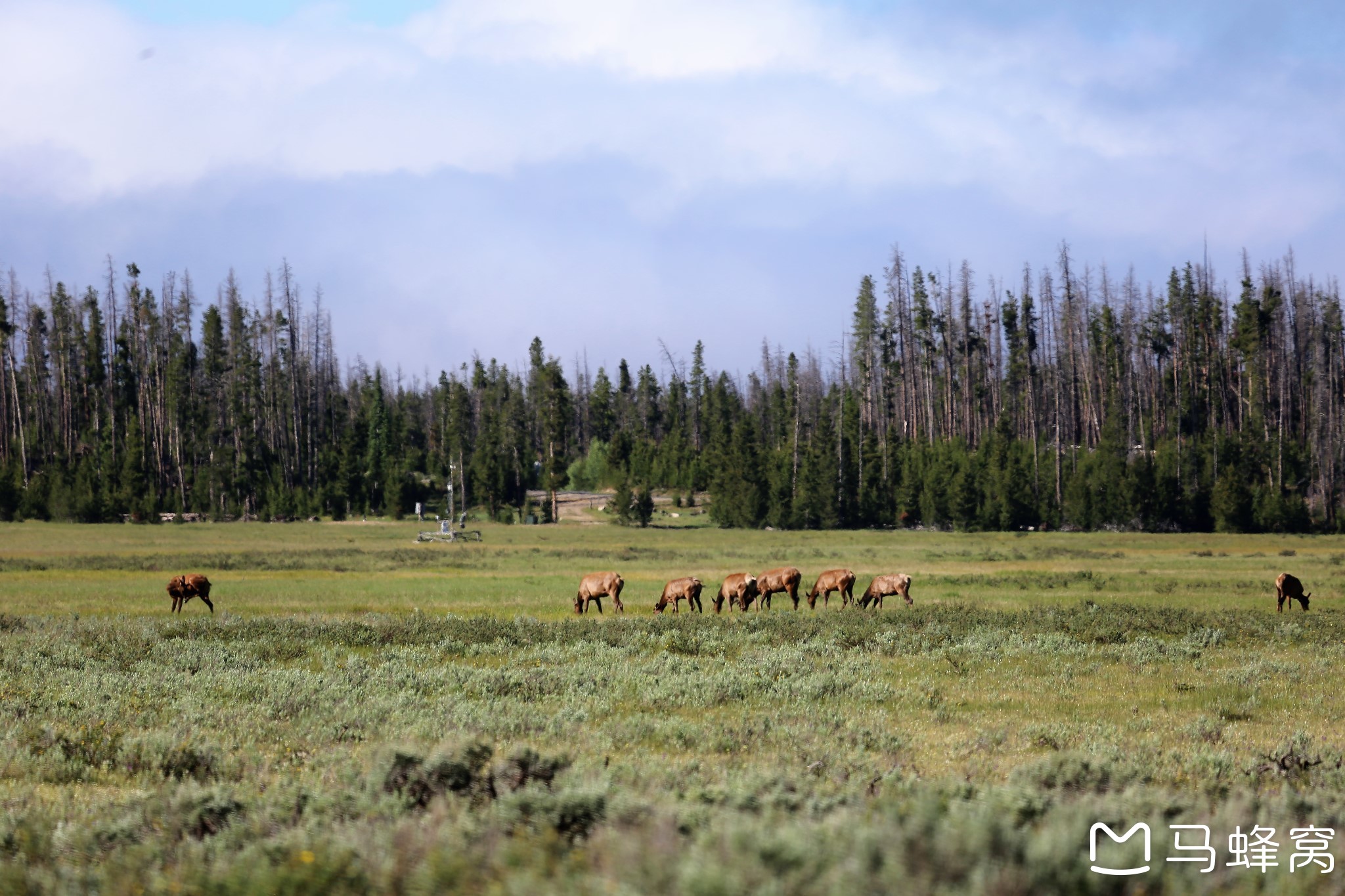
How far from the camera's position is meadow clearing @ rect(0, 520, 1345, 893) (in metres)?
5.16

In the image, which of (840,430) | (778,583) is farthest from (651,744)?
(840,430)

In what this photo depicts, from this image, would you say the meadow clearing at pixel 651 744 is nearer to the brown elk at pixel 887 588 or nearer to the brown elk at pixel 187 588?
the brown elk at pixel 187 588

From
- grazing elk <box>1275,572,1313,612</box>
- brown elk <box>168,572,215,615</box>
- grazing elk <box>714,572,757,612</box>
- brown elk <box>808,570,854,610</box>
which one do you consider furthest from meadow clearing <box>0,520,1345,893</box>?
grazing elk <box>1275,572,1313,612</box>

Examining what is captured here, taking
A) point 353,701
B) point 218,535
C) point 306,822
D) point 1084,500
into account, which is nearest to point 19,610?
point 353,701

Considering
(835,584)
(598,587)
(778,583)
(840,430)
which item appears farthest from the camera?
(840,430)

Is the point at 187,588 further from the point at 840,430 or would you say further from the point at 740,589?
the point at 840,430

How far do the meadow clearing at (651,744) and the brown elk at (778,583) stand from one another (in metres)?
0.67

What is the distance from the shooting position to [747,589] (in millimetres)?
27094

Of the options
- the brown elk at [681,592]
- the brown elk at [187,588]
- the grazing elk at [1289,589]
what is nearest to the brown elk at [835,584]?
the brown elk at [681,592]

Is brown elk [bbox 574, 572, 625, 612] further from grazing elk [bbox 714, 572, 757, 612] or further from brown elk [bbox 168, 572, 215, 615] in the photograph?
brown elk [bbox 168, 572, 215, 615]

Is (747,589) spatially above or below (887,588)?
Answer: above

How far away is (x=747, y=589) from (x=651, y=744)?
16790 mm

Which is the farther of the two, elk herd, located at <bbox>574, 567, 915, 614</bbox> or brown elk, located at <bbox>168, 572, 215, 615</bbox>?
elk herd, located at <bbox>574, 567, 915, 614</bbox>

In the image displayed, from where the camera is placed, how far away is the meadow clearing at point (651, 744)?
516cm
